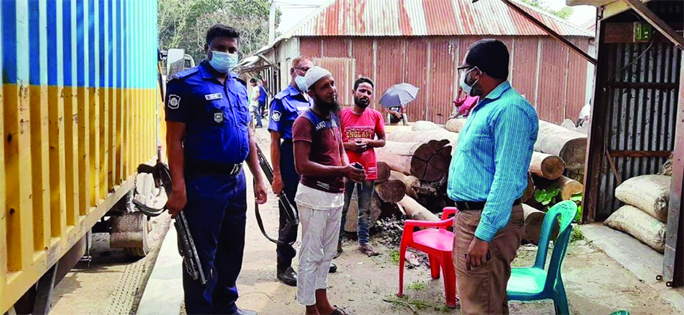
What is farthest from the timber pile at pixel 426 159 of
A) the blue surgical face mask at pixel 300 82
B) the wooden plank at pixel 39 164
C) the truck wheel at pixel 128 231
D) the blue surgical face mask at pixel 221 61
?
the wooden plank at pixel 39 164

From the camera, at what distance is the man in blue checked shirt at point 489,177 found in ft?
8.85

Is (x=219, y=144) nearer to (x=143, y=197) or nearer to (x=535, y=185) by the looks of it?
(x=143, y=197)

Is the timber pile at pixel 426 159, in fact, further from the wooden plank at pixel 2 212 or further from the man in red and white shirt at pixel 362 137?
the wooden plank at pixel 2 212

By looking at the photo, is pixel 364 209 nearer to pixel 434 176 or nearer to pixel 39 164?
pixel 434 176

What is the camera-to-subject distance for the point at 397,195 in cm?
654

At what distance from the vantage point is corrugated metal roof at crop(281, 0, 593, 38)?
17.1 m

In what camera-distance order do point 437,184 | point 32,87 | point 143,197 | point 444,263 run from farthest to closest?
point 437,184 < point 143,197 < point 444,263 < point 32,87

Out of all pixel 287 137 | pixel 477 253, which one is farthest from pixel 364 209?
pixel 477 253

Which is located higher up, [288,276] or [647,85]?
[647,85]

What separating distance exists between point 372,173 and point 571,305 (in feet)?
7.07

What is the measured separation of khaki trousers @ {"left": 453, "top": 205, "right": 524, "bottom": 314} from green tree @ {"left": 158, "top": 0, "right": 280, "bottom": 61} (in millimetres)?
38179

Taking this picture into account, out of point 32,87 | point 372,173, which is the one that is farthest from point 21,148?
point 372,173

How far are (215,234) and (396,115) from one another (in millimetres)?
12273

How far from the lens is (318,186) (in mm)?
3949
